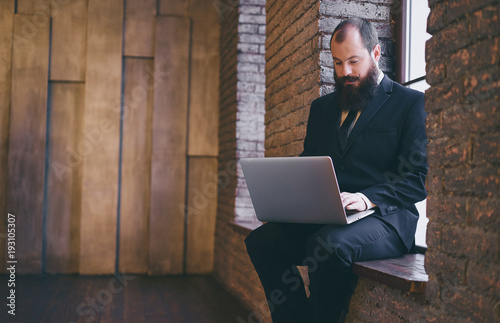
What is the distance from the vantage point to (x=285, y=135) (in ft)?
9.74

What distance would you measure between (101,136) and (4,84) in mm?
1001

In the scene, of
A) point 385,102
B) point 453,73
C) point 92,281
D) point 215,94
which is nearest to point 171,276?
point 92,281

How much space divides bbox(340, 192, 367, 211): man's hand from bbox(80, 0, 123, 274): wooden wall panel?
3362 millimetres

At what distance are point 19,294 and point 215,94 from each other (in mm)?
2452

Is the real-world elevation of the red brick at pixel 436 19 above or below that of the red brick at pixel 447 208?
above

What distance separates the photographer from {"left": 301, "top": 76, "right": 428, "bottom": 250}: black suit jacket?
180 centimetres

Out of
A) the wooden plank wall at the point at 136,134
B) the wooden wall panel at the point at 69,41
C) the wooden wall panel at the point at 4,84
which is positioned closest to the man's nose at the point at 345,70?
the wooden plank wall at the point at 136,134

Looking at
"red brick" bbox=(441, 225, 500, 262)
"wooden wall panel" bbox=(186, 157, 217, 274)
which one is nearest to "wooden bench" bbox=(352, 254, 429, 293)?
"red brick" bbox=(441, 225, 500, 262)

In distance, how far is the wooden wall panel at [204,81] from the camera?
4859 millimetres

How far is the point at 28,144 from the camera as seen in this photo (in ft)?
15.1

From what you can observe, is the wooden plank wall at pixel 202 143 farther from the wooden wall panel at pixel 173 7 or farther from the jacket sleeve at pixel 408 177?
the jacket sleeve at pixel 408 177

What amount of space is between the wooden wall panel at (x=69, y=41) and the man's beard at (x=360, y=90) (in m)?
3.39

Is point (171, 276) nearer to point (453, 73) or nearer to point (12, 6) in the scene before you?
point (12, 6)

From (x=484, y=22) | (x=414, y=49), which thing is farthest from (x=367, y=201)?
(x=414, y=49)
